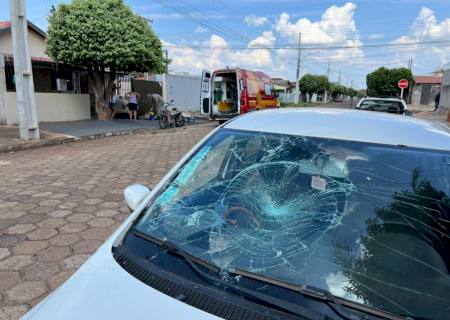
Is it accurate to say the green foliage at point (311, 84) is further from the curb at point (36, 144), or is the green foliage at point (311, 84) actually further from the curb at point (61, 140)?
the curb at point (36, 144)

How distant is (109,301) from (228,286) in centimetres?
46

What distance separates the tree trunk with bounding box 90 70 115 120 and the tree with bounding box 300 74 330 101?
56628 mm

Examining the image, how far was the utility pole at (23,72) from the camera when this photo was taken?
9898 millimetres

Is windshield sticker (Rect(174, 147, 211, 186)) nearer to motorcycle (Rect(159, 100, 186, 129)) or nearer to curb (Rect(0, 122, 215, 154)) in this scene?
curb (Rect(0, 122, 215, 154))

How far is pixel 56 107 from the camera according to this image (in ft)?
50.3

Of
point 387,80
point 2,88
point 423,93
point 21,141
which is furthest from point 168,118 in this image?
point 423,93

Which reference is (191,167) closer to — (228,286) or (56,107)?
(228,286)

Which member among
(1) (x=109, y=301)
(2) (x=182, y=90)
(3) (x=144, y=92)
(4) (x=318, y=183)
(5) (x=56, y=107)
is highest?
(2) (x=182, y=90)

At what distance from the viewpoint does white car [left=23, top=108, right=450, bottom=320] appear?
1386 millimetres

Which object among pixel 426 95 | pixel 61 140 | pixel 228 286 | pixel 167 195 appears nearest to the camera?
pixel 228 286

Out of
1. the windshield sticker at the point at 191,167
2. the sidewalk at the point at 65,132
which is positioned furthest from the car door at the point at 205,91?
the windshield sticker at the point at 191,167

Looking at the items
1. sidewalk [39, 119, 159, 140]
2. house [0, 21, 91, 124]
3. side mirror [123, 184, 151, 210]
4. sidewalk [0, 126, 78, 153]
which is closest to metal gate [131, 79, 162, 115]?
house [0, 21, 91, 124]

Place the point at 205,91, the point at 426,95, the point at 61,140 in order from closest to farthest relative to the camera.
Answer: the point at 61,140 → the point at 205,91 → the point at 426,95

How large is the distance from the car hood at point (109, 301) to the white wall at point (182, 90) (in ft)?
72.2
